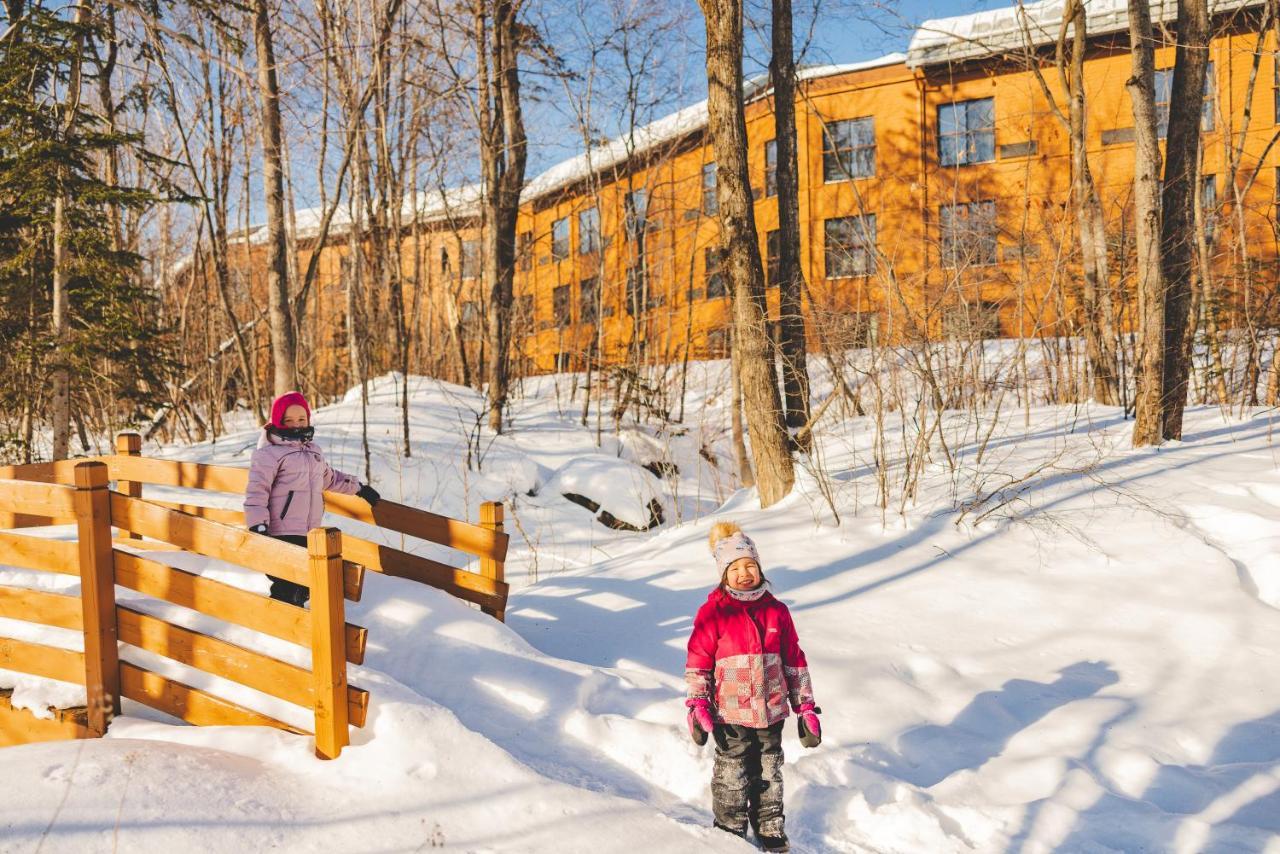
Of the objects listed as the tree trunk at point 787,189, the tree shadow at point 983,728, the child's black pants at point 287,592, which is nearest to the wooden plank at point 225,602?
the child's black pants at point 287,592

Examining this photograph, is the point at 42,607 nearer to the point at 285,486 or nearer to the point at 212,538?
the point at 212,538

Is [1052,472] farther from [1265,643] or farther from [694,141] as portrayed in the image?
[694,141]

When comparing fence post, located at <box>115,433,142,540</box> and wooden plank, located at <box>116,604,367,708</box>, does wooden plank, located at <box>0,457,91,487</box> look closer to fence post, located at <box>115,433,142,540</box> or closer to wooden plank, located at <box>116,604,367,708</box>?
fence post, located at <box>115,433,142,540</box>

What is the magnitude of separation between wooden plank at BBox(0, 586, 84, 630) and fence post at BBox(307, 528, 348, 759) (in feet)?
4.81

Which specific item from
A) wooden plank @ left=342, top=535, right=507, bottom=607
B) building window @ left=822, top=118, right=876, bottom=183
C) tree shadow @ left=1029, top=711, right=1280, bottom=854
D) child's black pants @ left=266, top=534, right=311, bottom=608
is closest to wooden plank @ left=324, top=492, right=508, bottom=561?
wooden plank @ left=342, top=535, right=507, bottom=607

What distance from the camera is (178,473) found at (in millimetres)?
5766

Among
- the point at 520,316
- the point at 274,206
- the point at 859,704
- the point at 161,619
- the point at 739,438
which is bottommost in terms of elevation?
the point at 859,704

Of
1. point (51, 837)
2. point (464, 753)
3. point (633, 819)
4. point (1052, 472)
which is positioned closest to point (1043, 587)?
point (1052, 472)

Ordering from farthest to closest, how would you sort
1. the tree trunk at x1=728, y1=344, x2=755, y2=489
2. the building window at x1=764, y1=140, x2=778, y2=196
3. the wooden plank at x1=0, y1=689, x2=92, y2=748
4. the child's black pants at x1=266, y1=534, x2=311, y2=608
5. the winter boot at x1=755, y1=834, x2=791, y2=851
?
1. the building window at x1=764, y1=140, x2=778, y2=196
2. the tree trunk at x1=728, y1=344, x2=755, y2=489
3. the child's black pants at x1=266, y1=534, x2=311, y2=608
4. the wooden plank at x1=0, y1=689, x2=92, y2=748
5. the winter boot at x1=755, y1=834, x2=791, y2=851

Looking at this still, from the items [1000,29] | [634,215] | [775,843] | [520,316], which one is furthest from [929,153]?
[775,843]

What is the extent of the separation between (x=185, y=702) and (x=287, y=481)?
1624 millimetres

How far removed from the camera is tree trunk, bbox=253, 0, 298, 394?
1064 cm

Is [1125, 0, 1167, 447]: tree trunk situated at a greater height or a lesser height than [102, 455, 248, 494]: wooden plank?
greater

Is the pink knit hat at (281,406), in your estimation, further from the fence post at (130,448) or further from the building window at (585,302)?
the building window at (585,302)
